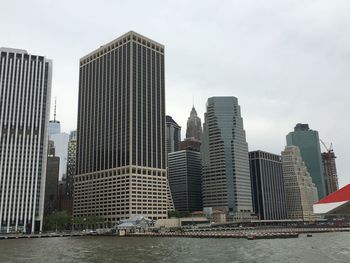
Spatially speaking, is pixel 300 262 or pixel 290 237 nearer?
pixel 300 262

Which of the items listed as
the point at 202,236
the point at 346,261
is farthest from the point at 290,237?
the point at 346,261

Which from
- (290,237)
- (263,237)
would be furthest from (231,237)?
(290,237)

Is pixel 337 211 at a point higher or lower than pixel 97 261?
higher

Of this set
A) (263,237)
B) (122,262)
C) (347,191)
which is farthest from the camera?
(263,237)

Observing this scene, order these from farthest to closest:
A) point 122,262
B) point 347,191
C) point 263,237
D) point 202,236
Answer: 1. point 202,236
2. point 263,237
3. point 122,262
4. point 347,191

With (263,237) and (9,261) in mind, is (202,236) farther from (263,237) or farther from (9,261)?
(9,261)

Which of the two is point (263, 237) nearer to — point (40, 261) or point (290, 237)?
point (290, 237)

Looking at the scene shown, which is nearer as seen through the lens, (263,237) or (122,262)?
(122,262)

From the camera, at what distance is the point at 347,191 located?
20.4 m

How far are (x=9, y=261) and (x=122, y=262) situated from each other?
1010 inches

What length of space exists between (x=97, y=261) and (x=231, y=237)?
389ft

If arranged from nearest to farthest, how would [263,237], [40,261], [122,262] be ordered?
[122,262], [40,261], [263,237]

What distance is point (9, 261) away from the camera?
276ft

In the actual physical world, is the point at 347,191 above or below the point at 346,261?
above
